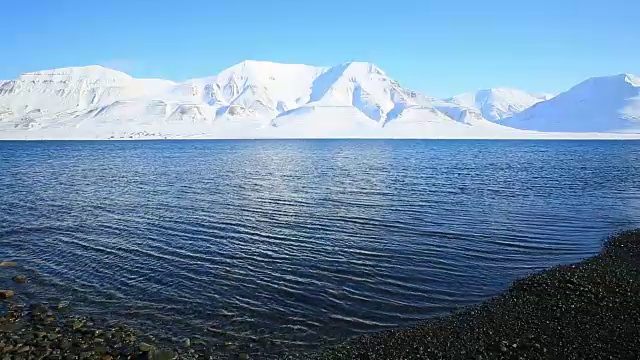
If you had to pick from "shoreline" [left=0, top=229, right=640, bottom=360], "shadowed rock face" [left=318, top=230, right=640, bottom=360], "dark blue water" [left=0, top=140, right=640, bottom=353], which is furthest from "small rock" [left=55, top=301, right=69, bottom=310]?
"shadowed rock face" [left=318, top=230, right=640, bottom=360]

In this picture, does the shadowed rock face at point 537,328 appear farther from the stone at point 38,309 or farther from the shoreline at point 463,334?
the stone at point 38,309

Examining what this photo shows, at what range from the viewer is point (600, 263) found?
16656mm

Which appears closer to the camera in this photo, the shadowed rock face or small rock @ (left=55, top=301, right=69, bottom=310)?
the shadowed rock face

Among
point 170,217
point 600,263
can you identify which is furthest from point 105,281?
point 600,263

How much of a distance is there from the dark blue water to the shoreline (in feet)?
2.30

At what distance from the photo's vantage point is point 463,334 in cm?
1149

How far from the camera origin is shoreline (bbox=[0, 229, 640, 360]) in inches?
410

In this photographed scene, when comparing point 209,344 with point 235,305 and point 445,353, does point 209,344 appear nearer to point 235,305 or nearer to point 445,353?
point 235,305

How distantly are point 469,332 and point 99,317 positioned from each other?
31.7ft

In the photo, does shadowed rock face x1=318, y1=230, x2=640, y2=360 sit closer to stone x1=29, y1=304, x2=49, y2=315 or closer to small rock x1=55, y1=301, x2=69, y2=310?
small rock x1=55, y1=301, x2=69, y2=310

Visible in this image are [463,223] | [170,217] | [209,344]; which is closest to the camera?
[209,344]

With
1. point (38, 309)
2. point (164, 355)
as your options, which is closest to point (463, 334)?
point (164, 355)

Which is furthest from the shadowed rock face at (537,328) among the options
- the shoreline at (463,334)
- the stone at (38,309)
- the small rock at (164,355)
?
the stone at (38,309)

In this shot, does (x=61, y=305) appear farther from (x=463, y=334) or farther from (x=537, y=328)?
(x=537, y=328)
